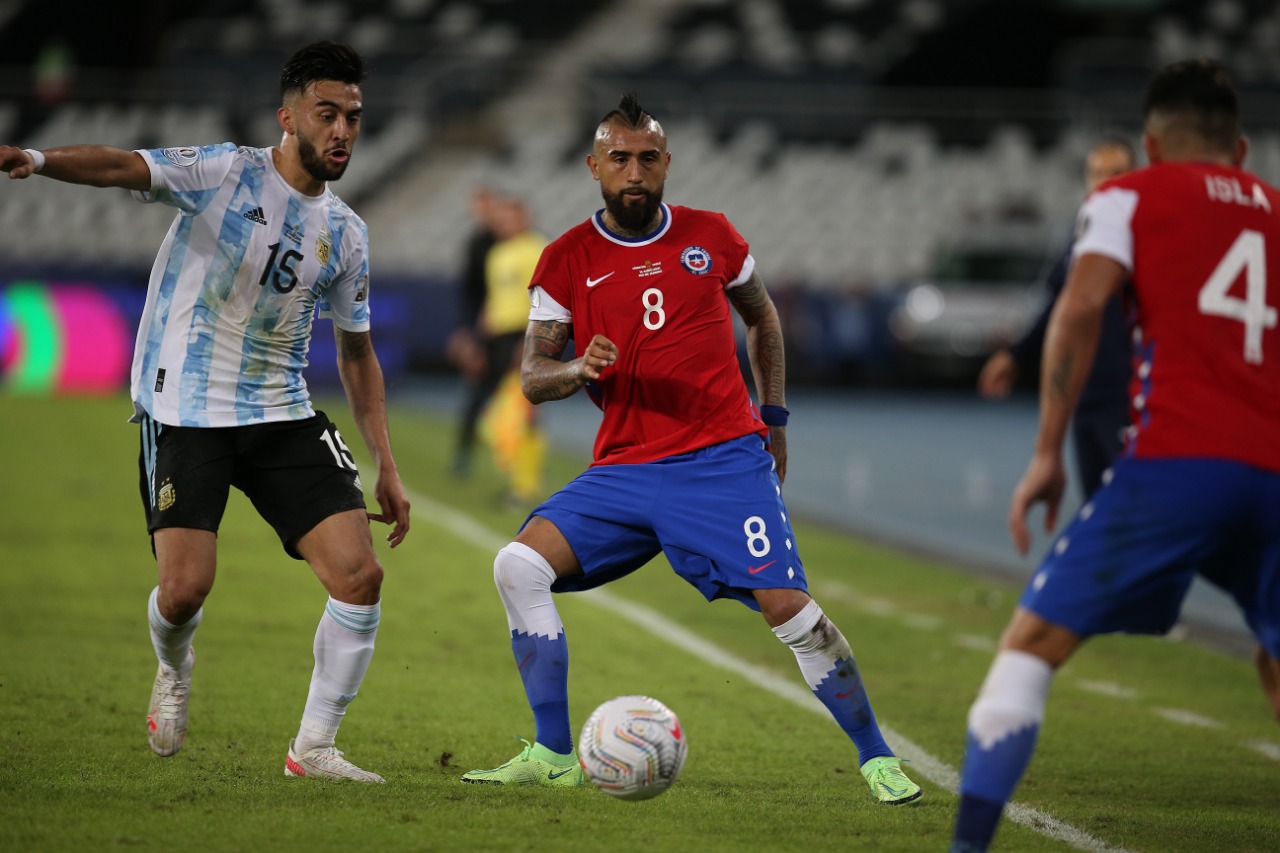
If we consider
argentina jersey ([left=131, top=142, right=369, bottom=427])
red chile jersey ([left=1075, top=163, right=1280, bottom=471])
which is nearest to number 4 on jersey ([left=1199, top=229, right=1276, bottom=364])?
red chile jersey ([left=1075, top=163, right=1280, bottom=471])

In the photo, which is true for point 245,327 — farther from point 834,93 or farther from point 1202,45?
point 1202,45

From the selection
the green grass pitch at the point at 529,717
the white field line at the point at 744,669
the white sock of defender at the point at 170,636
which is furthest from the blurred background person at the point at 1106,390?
the white sock of defender at the point at 170,636

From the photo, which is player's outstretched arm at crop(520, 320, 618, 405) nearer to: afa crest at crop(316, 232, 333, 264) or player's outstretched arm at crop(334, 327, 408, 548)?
player's outstretched arm at crop(334, 327, 408, 548)

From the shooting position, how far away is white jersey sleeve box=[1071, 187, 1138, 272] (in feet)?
13.8

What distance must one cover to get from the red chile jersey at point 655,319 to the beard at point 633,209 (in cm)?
5

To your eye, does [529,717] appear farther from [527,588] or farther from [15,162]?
[15,162]

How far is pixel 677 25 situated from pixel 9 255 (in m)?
14.0

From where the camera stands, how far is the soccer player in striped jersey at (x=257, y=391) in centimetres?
550

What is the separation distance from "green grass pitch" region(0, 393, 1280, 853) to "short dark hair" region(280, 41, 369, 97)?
2349mm

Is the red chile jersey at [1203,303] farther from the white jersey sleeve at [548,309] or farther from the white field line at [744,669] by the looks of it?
the white jersey sleeve at [548,309]

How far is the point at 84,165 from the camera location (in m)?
5.02

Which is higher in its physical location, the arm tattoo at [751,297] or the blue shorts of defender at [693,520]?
the arm tattoo at [751,297]

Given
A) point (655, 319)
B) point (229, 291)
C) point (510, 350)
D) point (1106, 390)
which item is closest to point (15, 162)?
point (229, 291)

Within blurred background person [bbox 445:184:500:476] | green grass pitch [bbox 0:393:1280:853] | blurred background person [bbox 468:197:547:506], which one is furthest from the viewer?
blurred background person [bbox 445:184:500:476]
